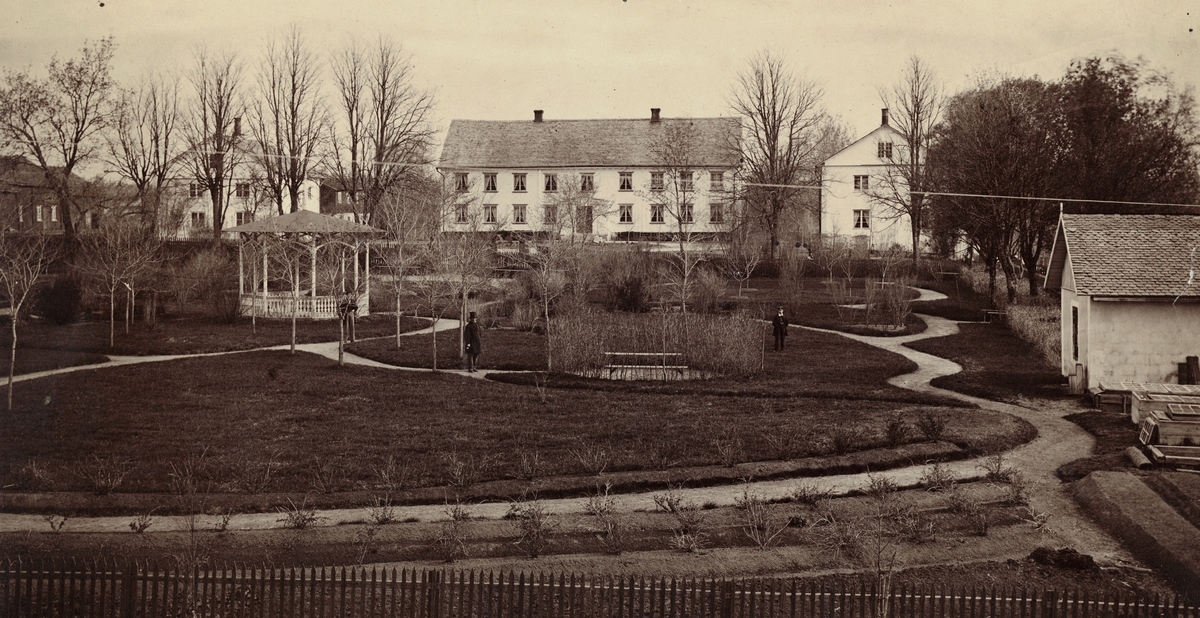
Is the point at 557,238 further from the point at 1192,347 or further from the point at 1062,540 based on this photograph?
the point at 1062,540

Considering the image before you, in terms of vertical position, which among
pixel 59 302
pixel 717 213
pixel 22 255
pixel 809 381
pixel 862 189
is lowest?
pixel 809 381

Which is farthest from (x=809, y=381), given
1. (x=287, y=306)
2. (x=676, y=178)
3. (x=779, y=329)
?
(x=676, y=178)

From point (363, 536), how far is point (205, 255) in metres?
30.8

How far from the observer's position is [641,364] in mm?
26094

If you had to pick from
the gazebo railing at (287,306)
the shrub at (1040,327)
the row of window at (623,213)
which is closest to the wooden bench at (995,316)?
the shrub at (1040,327)

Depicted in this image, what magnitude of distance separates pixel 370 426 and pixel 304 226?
61.1 ft

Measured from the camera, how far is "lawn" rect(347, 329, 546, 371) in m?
26.4

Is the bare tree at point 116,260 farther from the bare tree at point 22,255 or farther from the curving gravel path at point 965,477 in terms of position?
the curving gravel path at point 965,477

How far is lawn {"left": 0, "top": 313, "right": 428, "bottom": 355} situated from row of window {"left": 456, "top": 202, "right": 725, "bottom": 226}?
19161 mm

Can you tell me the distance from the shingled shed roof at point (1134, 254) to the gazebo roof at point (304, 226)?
904 inches

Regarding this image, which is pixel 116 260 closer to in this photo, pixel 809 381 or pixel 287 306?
pixel 287 306

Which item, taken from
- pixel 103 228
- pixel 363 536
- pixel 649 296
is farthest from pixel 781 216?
pixel 363 536

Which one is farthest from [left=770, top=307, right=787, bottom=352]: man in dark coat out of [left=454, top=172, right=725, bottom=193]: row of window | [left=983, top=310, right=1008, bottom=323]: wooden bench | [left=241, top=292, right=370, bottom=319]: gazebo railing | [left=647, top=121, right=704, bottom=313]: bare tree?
[left=454, top=172, right=725, bottom=193]: row of window

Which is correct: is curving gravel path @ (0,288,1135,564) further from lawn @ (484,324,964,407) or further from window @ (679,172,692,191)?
window @ (679,172,692,191)
